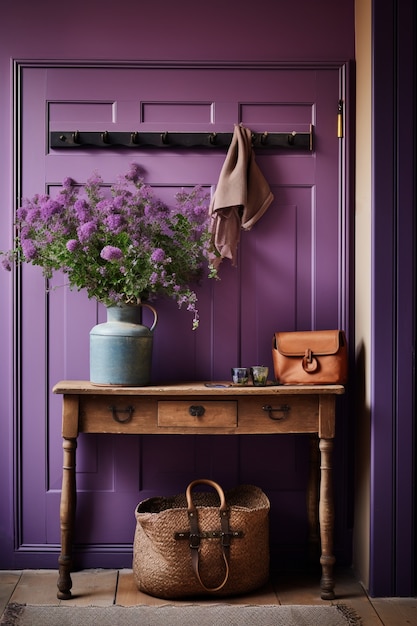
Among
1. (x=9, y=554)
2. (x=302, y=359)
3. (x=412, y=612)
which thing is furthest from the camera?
(x=9, y=554)

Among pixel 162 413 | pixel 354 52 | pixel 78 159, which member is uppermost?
pixel 354 52

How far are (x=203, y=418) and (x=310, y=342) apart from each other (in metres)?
0.53

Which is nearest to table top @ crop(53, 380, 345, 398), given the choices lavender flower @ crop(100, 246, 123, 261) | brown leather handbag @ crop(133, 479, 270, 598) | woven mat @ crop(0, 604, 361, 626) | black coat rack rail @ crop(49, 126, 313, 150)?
brown leather handbag @ crop(133, 479, 270, 598)

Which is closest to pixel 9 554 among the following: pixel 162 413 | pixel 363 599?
pixel 162 413

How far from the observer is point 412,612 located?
2.63 meters

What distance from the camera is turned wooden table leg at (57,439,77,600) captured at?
274 cm

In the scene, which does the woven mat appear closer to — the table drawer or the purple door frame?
the purple door frame

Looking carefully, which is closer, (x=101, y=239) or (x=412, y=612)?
(x=412, y=612)

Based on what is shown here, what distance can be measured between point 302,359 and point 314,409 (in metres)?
0.21

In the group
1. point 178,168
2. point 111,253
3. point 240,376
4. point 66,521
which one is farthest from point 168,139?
point 66,521

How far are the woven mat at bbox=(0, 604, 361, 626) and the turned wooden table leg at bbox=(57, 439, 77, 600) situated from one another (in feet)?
0.40

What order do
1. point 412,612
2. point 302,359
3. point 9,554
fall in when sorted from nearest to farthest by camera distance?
point 412,612
point 302,359
point 9,554

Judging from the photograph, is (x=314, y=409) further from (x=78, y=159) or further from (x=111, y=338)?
(x=78, y=159)

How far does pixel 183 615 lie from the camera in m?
2.57
